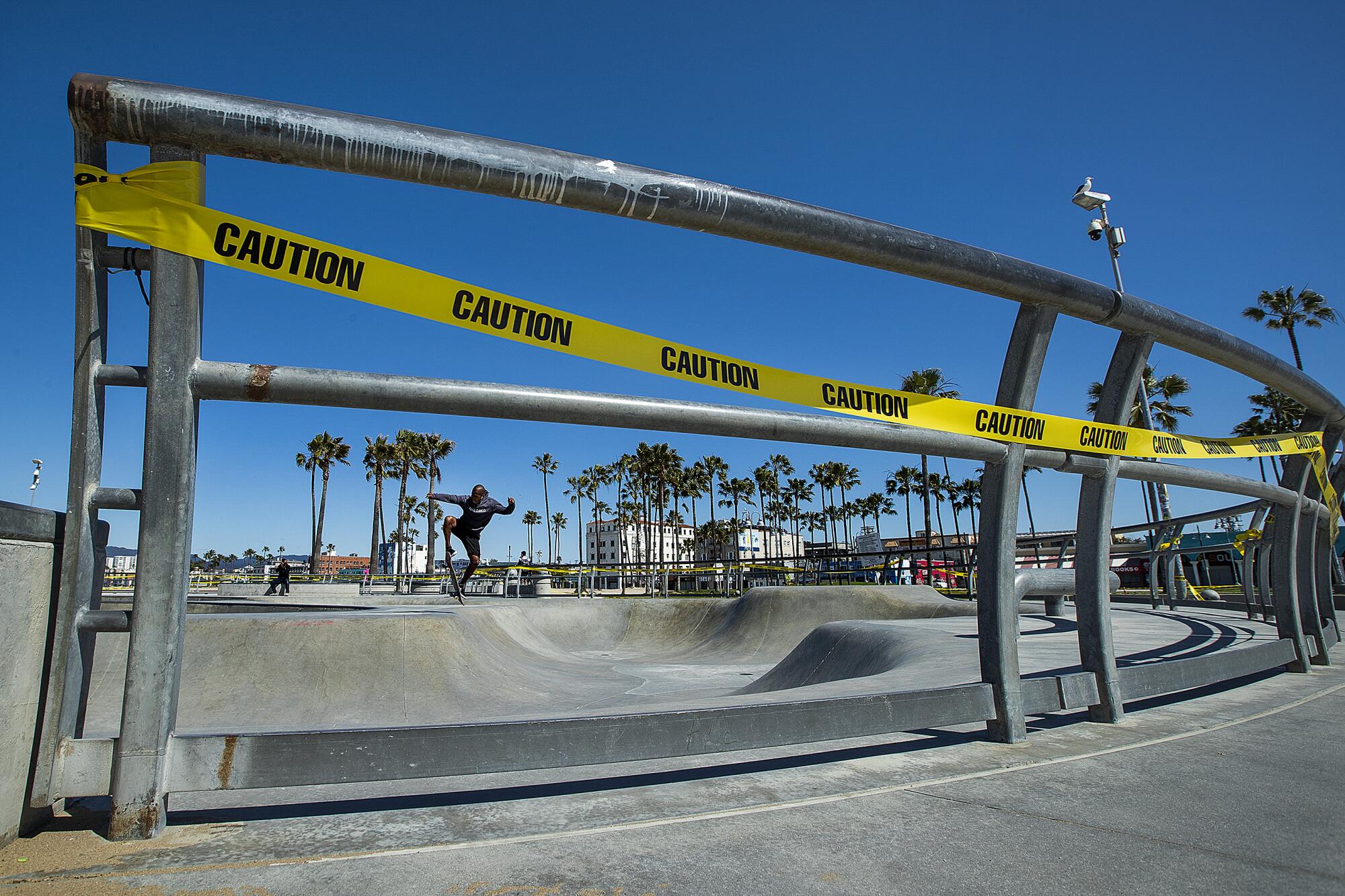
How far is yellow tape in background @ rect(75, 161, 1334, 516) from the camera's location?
7.02 ft

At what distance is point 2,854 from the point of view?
1.92 meters

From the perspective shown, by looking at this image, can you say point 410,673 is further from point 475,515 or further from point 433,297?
point 433,297

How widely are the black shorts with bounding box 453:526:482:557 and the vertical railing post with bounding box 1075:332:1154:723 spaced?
8.90m

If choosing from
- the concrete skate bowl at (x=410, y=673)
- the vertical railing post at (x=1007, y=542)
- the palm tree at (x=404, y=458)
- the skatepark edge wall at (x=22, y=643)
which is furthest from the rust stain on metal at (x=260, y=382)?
the palm tree at (x=404, y=458)

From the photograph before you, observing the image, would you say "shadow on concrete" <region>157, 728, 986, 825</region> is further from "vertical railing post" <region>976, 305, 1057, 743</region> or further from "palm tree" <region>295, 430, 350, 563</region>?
"palm tree" <region>295, 430, 350, 563</region>

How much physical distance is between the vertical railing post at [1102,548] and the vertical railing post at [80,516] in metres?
4.17

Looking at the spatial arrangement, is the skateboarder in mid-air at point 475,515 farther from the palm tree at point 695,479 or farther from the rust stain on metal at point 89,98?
the palm tree at point 695,479

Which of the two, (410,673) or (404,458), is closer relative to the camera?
(410,673)

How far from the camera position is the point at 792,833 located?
6.97 feet

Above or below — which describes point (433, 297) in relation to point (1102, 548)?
above

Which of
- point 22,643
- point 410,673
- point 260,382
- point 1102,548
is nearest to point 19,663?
point 22,643

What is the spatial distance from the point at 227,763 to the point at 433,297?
160 centimetres

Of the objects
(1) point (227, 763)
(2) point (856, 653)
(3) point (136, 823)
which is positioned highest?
(1) point (227, 763)

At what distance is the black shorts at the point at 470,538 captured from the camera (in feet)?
35.9
